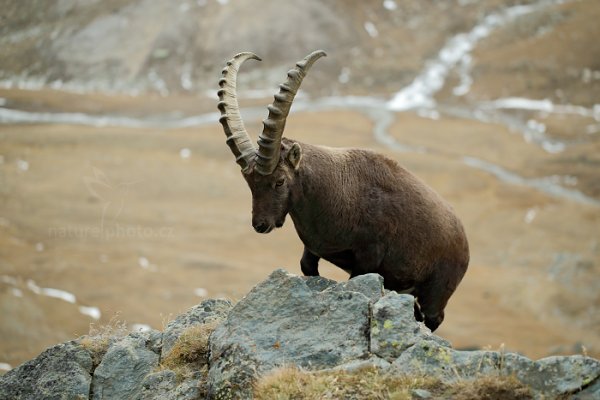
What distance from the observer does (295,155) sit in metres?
12.9

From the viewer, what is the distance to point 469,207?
71.7 m

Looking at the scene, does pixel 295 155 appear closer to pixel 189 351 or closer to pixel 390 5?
pixel 189 351

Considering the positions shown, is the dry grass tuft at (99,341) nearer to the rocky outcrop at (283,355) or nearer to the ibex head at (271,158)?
the rocky outcrop at (283,355)

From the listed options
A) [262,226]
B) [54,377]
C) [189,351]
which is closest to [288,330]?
[189,351]

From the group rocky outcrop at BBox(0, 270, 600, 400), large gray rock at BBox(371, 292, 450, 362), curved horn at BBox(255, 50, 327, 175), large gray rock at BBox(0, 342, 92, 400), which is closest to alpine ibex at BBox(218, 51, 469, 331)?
curved horn at BBox(255, 50, 327, 175)

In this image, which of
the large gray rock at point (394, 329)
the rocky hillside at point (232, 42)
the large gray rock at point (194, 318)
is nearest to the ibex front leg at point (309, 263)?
the large gray rock at point (194, 318)

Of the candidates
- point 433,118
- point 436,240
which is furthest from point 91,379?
point 433,118

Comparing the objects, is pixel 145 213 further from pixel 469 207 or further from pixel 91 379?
pixel 91 379

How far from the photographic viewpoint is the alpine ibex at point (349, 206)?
12.7 metres

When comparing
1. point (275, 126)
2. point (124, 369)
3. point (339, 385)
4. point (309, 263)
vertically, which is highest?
point (275, 126)

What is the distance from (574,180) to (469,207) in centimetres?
1365

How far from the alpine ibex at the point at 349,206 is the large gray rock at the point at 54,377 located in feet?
12.0

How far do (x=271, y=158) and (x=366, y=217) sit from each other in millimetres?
2154

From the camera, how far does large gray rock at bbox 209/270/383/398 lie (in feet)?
35.1
